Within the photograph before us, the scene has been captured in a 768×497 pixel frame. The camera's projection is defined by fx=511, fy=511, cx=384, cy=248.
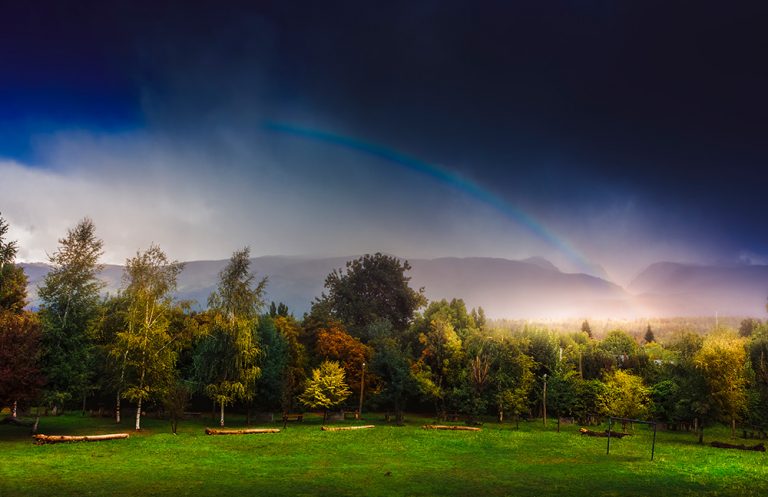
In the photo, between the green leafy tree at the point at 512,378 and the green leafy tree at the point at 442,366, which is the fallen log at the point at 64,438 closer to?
the green leafy tree at the point at 442,366

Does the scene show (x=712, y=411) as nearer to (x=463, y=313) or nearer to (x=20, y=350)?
(x=463, y=313)

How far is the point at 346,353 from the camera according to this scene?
6625 centimetres

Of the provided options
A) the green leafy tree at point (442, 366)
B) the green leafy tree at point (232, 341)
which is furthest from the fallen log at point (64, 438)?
the green leafy tree at point (442, 366)

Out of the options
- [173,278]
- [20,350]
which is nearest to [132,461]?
[20,350]

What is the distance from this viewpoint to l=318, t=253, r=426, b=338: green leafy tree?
115m

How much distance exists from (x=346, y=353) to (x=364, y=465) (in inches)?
1425

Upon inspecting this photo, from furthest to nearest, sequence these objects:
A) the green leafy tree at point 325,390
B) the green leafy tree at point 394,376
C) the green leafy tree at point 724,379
A: the green leafy tree at point 394,376 < the green leafy tree at point 325,390 < the green leafy tree at point 724,379

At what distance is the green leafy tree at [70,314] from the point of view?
136 feet

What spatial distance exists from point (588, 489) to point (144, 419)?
47.1 metres

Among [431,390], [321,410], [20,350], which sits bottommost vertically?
[321,410]

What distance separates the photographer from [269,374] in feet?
186

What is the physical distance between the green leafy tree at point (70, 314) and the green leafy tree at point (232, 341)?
1085 centimetres

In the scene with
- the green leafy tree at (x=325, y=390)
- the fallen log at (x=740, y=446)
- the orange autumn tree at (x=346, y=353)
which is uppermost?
the orange autumn tree at (x=346, y=353)

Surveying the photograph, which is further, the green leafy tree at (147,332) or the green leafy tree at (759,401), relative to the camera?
the green leafy tree at (759,401)
